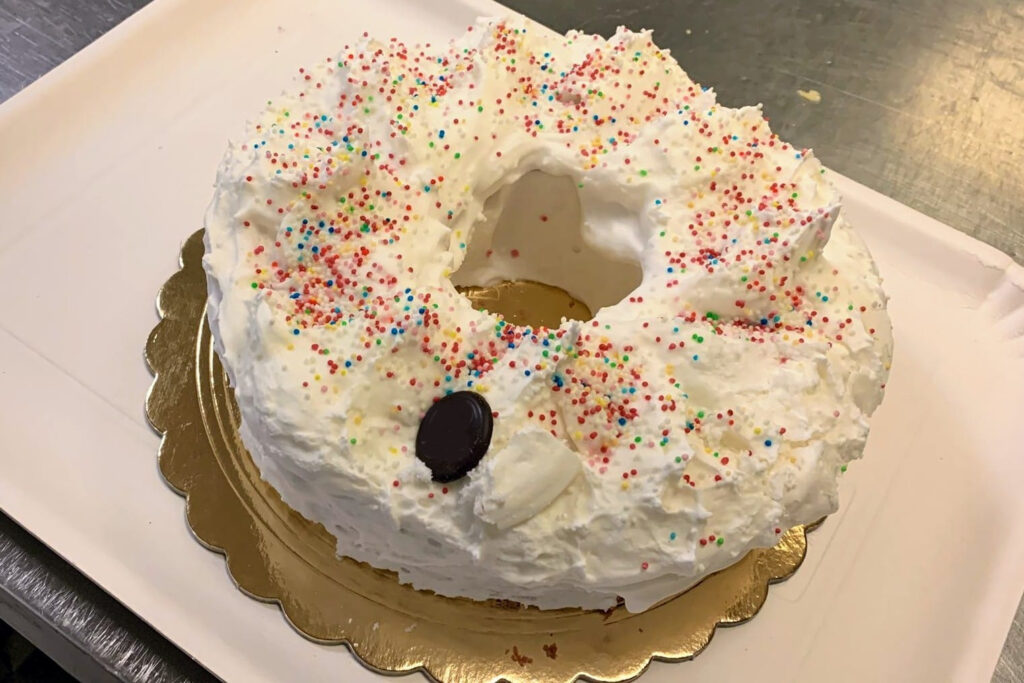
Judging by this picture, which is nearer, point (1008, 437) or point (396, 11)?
point (1008, 437)

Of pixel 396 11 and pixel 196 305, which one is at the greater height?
pixel 396 11

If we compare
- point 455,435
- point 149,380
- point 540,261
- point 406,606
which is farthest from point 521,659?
point 149,380

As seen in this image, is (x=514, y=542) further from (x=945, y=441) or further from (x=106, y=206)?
(x=106, y=206)

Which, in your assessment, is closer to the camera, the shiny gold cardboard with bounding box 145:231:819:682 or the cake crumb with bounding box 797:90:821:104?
the shiny gold cardboard with bounding box 145:231:819:682

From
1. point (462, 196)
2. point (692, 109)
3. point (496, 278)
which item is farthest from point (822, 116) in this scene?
point (462, 196)

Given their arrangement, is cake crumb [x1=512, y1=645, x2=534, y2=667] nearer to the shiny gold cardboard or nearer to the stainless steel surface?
the shiny gold cardboard

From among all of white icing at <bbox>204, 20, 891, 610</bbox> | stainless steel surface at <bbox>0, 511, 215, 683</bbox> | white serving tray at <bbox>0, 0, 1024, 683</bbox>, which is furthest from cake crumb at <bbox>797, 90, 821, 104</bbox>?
stainless steel surface at <bbox>0, 511, 215, 683</bbox>

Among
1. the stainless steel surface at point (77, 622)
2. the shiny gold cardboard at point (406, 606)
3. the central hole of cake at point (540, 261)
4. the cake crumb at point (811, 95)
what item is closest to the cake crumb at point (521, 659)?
the shiny gold cardboard at point (406, 606)

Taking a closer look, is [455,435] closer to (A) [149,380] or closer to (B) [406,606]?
(B) [406,606]
